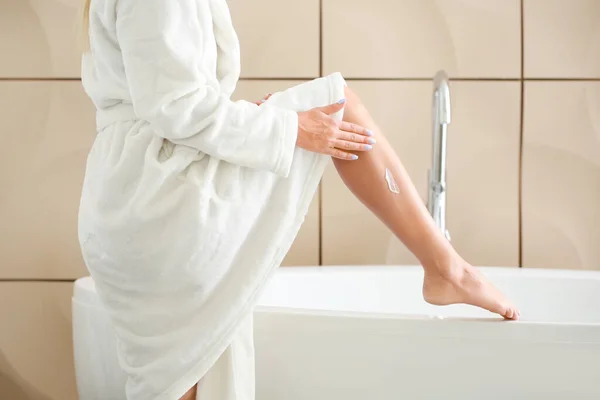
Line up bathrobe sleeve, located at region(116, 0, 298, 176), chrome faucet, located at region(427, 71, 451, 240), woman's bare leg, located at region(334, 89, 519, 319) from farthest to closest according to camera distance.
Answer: chrome faucet, located at region(427, 71, 451, 240), woman's bare leg, located at region(334, 89, 519, 319), bathrobe sleeve, located at region(116, 0, 298, 176)

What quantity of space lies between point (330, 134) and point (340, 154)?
3 cm

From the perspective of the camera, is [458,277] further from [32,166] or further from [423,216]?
[32,166]

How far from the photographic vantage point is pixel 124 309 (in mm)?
966

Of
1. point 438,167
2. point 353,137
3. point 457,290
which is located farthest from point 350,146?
point 438,167

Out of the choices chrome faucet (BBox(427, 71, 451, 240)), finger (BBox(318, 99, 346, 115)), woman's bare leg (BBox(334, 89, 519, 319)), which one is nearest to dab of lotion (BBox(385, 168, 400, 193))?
woman's bare leg (BBox(334, 89, 519, 319))

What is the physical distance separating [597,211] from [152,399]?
123 centimetres

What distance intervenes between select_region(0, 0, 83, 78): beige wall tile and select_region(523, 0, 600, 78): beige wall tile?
3.45ft

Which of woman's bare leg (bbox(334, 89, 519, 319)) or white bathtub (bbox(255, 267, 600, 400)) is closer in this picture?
white bathtub (bbox(255, 267, 600, 400))

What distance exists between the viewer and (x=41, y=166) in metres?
1.78

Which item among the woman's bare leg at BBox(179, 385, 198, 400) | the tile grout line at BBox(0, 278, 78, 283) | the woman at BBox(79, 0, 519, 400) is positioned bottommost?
the woman's bare leg at BBox(179, 385, 198, 400)

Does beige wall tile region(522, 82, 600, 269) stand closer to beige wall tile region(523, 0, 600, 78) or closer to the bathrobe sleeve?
beige wall tile region(523, 0, 600, 78)

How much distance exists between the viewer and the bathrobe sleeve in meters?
0.91

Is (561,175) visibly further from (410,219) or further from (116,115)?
(116,115)

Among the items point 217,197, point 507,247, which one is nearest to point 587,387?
point 217,197
